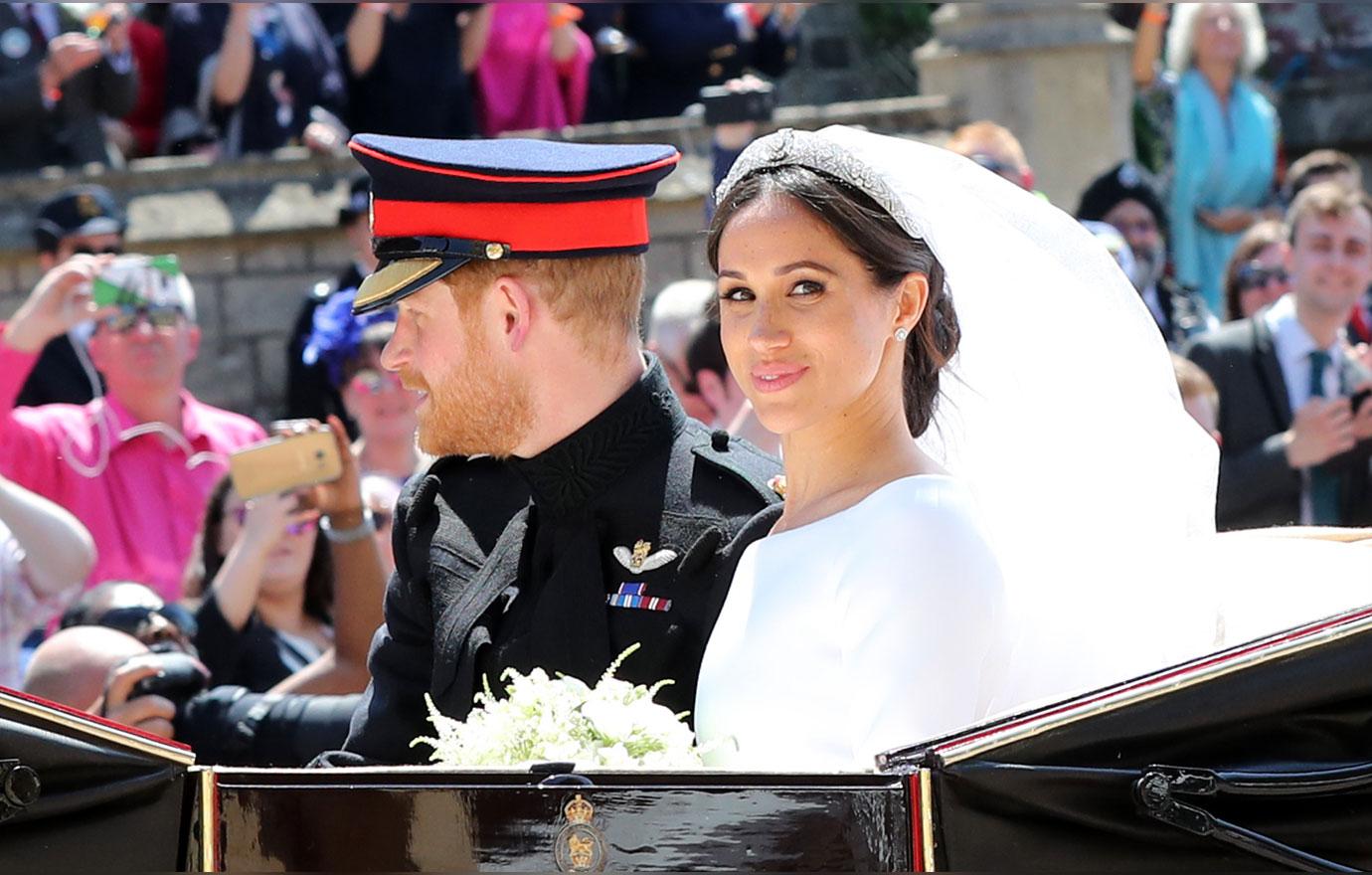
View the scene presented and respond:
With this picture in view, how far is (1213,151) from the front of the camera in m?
8.57

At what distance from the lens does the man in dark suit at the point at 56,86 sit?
7.47 metres

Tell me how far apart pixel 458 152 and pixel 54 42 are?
16.3 feet

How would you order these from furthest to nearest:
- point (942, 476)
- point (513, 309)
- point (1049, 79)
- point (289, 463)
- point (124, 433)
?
point (1049, 79) → point (124, 433) → point (289, 463) → point (513, 309) → point (942, 476)

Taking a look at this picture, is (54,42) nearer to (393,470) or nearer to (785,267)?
(393,470)

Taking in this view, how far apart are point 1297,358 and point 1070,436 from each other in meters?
3.90

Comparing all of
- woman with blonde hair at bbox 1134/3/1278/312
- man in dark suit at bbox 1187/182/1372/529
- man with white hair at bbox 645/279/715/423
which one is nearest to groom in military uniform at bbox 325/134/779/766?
man with white hair at bbox 645/279/715/423

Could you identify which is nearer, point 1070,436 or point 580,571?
point 1070,436

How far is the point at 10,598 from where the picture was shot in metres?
4.87

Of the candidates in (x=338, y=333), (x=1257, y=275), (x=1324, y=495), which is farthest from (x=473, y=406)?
(x=1257, y=275)

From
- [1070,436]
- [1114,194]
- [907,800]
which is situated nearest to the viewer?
[907,800]

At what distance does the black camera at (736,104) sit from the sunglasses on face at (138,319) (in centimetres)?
225

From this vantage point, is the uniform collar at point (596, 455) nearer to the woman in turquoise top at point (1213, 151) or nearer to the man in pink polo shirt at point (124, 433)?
the man in pink polo shirt at point (124, 433)

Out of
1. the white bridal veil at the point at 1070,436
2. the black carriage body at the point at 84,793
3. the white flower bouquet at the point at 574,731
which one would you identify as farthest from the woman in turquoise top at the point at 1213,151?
the black carriage body at the point at 84,793

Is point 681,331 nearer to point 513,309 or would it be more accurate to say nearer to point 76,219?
point 76,219
